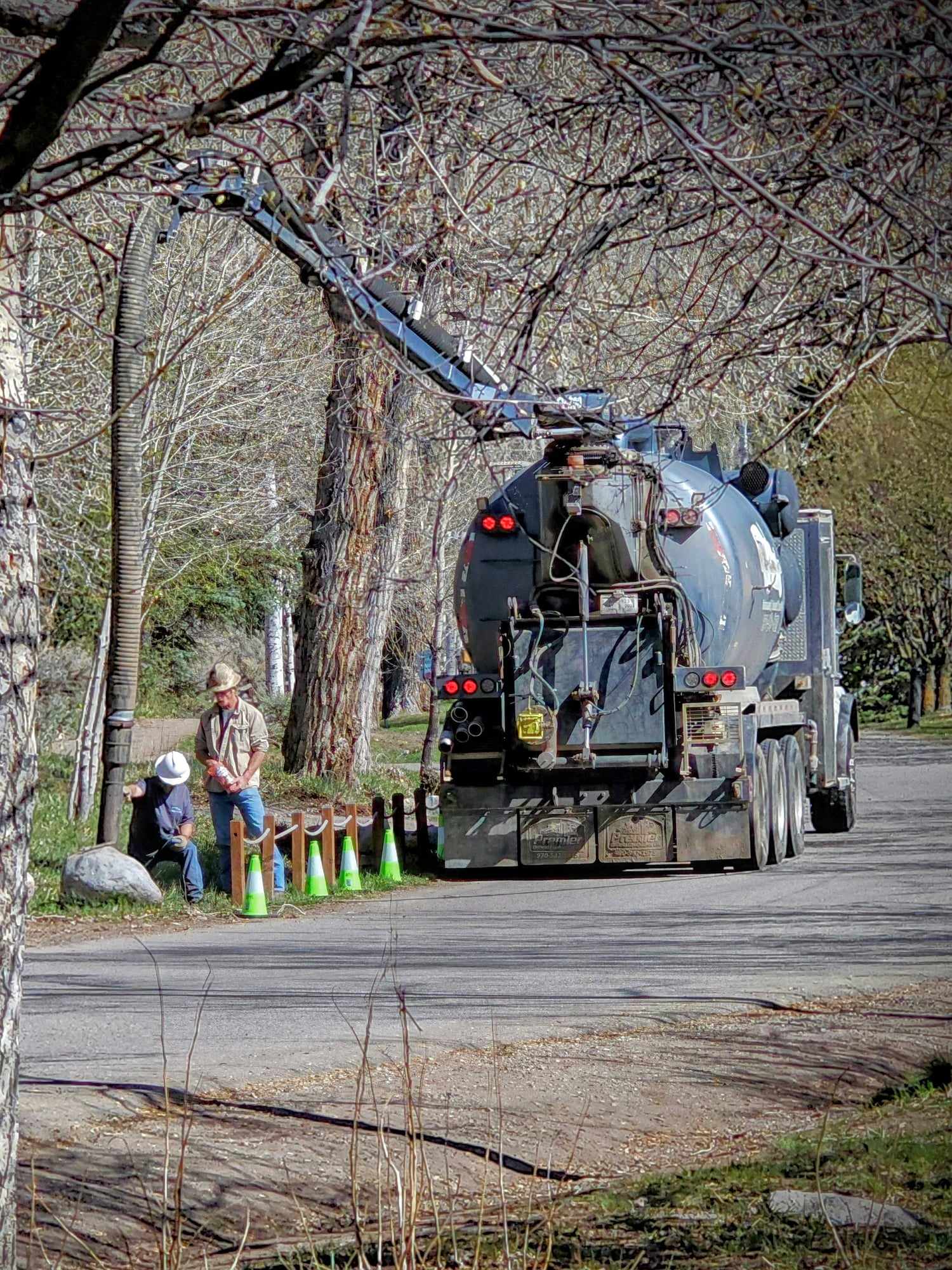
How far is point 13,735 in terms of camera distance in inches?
196

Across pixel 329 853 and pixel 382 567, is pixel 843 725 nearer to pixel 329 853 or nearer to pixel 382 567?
pixel 382 567

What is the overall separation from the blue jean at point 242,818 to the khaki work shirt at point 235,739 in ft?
0.30

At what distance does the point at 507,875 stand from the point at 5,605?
12.9 meters

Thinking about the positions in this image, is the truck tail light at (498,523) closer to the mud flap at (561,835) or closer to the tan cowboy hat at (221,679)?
the mud flap at (561,835)

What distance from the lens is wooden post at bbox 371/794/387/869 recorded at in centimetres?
1706

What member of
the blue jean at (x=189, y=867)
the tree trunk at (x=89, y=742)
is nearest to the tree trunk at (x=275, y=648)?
the tree trunk at (x=89, y=742)

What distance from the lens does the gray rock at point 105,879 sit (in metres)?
13.8

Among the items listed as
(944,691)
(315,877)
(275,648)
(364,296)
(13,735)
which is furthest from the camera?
(944,691)

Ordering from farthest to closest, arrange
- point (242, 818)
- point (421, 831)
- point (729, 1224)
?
point (421, 831)
point (242, 818)
point (729, 1224)

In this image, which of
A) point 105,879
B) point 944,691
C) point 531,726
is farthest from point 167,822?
point 944,691

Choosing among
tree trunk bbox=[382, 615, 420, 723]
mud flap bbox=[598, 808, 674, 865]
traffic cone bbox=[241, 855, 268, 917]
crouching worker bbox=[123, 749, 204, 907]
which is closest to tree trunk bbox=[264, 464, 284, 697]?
tree trunk bbox=[382, 615, 420, 723]

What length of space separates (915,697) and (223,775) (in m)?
30.3

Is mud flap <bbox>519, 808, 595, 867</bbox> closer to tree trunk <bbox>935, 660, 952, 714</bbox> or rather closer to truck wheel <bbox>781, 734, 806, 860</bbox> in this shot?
truck wheel <bbox>781, 734, 806, 860</bbox>

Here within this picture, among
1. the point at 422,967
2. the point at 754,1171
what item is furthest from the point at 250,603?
the point at 754,1171
